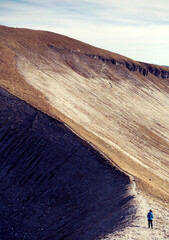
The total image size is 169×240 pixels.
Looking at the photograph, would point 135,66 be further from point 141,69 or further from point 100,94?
point 100,94

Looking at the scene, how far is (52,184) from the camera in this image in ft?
88.7

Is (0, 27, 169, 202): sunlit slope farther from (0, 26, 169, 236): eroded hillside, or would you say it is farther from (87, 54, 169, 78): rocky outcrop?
(87, 54, 169, 78): rocky outcrop

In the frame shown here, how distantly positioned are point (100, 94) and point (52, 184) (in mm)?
36498

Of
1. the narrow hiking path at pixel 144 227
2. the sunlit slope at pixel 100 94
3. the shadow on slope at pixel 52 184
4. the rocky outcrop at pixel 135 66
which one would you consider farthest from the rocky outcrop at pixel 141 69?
the narrow hiking path at pixel 144 227

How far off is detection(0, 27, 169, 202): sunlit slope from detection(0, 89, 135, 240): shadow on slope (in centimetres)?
208

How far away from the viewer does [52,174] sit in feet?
91.2

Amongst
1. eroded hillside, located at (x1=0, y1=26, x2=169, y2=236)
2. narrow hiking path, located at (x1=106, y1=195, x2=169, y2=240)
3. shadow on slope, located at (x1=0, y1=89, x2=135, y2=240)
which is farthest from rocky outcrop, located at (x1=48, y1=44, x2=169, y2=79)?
narrow hiking path, located at (x1=106, y1=195, x2=169, y2=240)

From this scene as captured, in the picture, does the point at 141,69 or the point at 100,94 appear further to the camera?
the point at 141,69

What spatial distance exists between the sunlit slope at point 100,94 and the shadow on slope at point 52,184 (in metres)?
2.08

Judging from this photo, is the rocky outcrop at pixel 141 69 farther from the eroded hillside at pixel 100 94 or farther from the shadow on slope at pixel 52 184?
the shadow on slope at pixel 52 184

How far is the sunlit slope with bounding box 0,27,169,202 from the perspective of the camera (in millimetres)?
35781

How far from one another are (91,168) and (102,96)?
1395 inches

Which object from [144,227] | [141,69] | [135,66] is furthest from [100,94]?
[144,227]

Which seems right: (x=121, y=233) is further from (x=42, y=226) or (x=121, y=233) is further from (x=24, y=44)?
(x=24, y=44)
